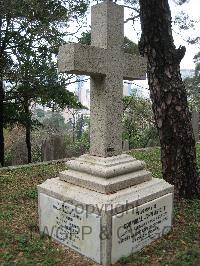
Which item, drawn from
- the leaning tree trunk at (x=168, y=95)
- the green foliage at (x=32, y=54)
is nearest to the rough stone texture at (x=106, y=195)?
the leaning tree trunk at (x=168, y=95)

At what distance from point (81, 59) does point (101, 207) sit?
→ 1593mm

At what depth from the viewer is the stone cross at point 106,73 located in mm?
3754

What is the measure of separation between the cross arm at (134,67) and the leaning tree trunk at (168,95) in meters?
0.96

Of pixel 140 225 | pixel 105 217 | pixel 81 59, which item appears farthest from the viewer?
pixel 140 225

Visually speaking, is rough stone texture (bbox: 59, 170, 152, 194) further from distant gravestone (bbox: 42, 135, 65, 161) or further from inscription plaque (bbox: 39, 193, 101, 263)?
distant gravestone (bbox: 42, 135, 65, 161)

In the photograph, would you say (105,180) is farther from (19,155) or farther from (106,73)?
(19,155)

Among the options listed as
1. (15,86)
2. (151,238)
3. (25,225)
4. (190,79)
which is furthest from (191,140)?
(190,79)

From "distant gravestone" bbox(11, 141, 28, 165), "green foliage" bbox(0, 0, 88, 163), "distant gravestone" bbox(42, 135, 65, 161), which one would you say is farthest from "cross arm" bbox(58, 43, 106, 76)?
"distant gravestone" bbox(11, 141, 28, 165)

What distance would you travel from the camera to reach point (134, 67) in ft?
13.7

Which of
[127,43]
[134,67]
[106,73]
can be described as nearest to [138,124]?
[127,43]

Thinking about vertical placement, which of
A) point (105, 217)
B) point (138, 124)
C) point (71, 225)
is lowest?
point (71, 225)

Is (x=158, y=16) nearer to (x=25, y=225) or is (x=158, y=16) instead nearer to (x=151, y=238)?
(x=151, y=238)

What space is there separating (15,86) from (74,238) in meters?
7.47

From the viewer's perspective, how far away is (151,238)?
13.1 ft
